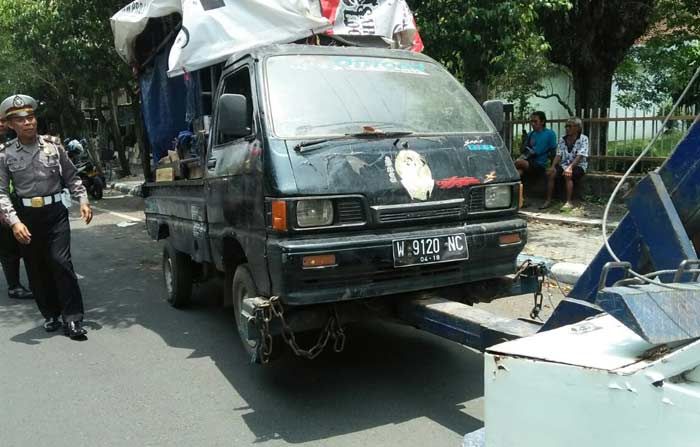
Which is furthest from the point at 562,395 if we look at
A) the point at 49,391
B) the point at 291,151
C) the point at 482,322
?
the point at 49,391

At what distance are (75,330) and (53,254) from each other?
0.65 m

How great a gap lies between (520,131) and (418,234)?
8.26 metres

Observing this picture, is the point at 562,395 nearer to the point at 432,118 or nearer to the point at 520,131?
the point at 432,118

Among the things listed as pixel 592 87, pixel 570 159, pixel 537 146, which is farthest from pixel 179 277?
pixel 592 87

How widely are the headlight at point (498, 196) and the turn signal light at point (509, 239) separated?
0.19m

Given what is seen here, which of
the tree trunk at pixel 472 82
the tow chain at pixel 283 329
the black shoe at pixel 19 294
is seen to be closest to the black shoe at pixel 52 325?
the black shoe at pixel 19 294

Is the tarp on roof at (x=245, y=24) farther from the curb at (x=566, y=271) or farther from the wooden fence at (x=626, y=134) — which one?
the wooden fence at (x=626, y=134)

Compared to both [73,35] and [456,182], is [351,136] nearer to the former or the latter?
[456,182]

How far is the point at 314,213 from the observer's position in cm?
359

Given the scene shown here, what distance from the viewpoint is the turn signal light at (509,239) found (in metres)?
4.00

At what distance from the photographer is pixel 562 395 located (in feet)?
6.06

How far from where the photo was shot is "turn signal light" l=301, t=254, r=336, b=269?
11.5 ft

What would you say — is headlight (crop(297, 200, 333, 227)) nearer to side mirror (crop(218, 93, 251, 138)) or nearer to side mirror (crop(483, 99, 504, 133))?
side mirror (crop(218, 93, 251, 138))

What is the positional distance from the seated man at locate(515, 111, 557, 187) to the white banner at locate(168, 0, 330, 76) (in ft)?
19.4
